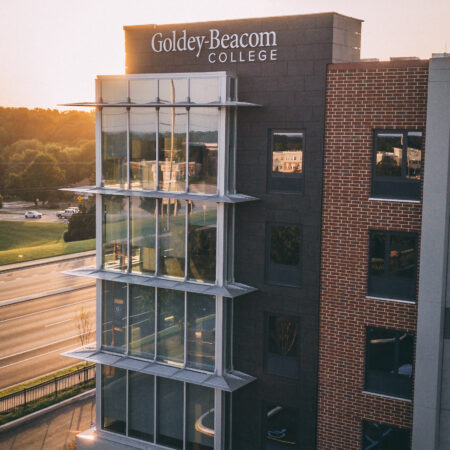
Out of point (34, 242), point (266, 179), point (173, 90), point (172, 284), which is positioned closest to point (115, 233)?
point (172, 284)

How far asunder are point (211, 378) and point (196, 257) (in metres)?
3.93

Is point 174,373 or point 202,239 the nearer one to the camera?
point 202,239

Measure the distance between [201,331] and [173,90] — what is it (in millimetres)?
7826

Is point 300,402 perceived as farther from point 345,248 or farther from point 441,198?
point 441,198

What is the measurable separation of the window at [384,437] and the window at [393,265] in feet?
13.4

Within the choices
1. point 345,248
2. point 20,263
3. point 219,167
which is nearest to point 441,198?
point 345,248

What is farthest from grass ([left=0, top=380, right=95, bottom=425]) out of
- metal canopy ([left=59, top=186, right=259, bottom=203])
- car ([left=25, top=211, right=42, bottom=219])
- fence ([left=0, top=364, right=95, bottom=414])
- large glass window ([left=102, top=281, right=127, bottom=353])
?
car ([left=25, top=211, right=42, bottom=219])

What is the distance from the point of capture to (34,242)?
281 feet

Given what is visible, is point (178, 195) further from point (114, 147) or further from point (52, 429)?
point (52, 429)

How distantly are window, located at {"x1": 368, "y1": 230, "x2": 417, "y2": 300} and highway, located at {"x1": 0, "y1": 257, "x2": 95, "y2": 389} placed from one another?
21.7 m

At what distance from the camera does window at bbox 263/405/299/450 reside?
2139cm

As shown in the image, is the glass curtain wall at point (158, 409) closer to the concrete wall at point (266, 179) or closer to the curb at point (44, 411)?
the concrete wall at point (266, 179)

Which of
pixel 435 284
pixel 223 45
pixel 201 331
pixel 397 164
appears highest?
pixel 223 45

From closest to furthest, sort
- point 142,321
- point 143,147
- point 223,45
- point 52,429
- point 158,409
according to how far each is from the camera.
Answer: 1. point 223,45
2. point 143,147
3. point 142,321
4. point 158,409
5. point 52,429
